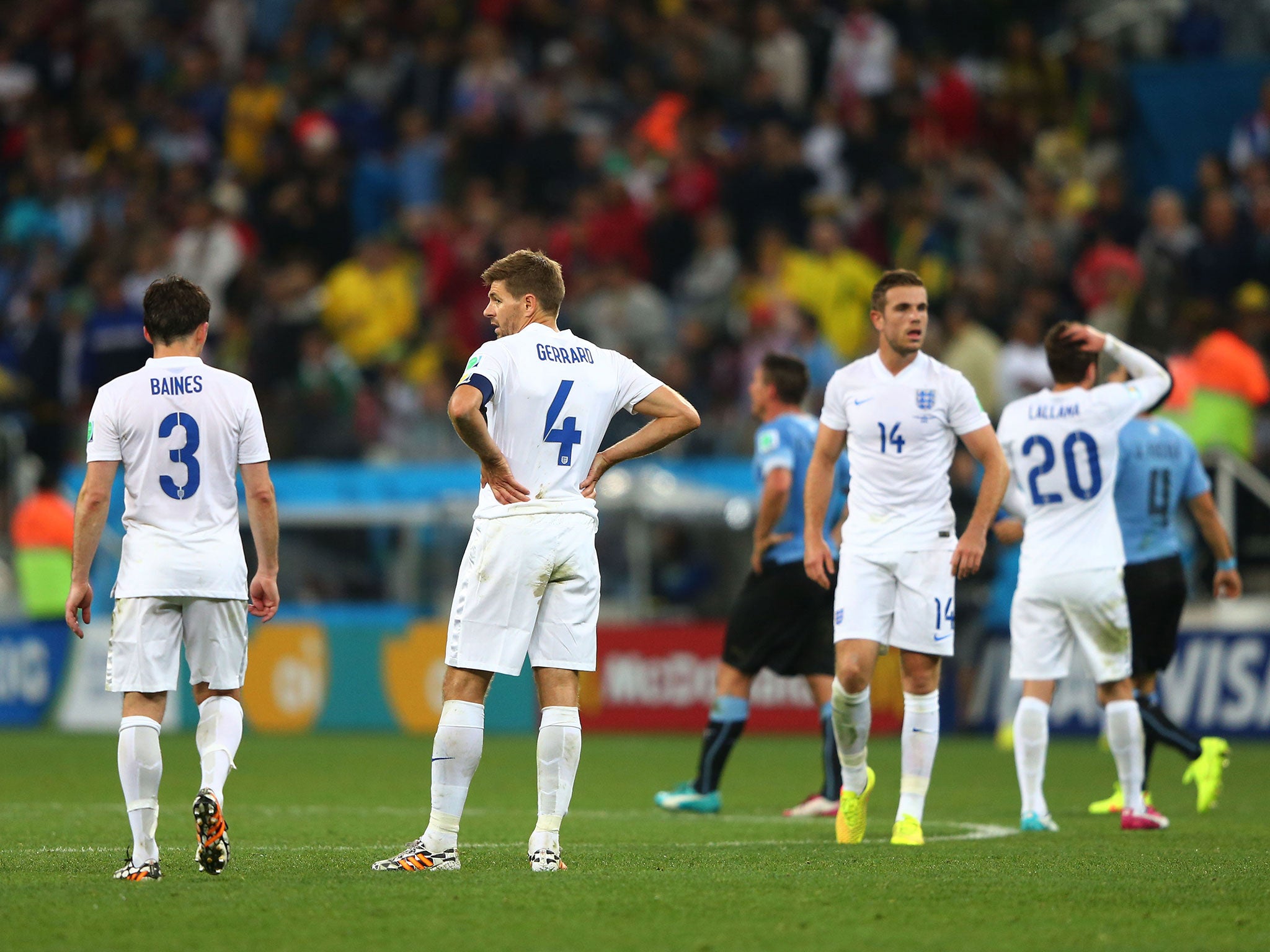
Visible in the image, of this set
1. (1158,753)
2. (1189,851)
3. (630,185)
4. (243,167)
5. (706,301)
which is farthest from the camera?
(243,167)

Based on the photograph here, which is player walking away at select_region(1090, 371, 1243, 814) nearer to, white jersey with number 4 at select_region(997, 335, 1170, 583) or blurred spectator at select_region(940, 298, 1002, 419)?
white jersey with number 4 at select_region(997, 335, 1170, 583)

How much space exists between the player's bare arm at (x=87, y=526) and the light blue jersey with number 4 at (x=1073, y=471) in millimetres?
4693

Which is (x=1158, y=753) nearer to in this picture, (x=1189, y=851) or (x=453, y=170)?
(x=1189, y=851)

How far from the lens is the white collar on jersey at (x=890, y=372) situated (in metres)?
8.86

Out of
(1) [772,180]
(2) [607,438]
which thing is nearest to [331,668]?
(2) [607,438]

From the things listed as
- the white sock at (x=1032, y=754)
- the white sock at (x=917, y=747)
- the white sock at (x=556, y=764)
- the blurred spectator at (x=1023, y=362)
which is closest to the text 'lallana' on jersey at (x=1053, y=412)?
the white sock at (x=1032, y=754)

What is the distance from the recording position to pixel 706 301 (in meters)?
19.5

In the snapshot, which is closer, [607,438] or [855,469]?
[855,469]

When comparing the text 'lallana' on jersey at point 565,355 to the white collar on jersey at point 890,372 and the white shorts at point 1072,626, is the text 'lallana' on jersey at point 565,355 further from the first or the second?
the white shorts at point 1072,626

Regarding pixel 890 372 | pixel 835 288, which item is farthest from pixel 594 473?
pixel 835 288

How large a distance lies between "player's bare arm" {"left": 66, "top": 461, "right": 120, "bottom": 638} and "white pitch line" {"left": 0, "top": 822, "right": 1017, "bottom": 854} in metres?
1.61

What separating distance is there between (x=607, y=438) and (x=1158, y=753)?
17.1 ft

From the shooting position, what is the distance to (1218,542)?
413 inches

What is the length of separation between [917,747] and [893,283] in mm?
2111
